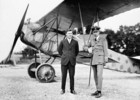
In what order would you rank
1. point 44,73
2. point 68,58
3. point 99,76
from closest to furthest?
1. point 99,76
2. point 68,58
3. point 44,73

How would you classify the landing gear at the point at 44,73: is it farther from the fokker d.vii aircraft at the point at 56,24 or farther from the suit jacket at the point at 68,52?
the suit jacket at the point at 68,52

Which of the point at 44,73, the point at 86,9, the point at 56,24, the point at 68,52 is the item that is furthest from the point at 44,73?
the point at 86,9

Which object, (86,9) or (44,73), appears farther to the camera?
(86,9)

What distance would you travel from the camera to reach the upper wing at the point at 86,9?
9.93 metres

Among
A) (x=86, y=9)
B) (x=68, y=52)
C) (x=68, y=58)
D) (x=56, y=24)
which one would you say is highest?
(x=86, y=9)

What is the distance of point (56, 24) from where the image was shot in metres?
11.1

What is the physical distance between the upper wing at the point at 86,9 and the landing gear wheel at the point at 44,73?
7.25 feet

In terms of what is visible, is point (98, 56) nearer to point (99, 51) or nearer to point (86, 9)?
point (99, 51)

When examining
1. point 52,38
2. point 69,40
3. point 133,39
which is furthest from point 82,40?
point 133,39

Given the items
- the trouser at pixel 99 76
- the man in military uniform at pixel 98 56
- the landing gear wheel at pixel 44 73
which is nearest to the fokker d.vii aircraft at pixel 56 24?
the landing gear wheel at pixel 44 73

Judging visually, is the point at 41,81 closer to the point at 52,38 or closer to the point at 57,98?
the point at 52,38

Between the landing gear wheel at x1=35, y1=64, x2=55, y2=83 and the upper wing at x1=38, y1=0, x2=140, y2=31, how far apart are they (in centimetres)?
221

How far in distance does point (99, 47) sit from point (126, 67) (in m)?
6.05

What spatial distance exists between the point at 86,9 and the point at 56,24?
1.51 m
